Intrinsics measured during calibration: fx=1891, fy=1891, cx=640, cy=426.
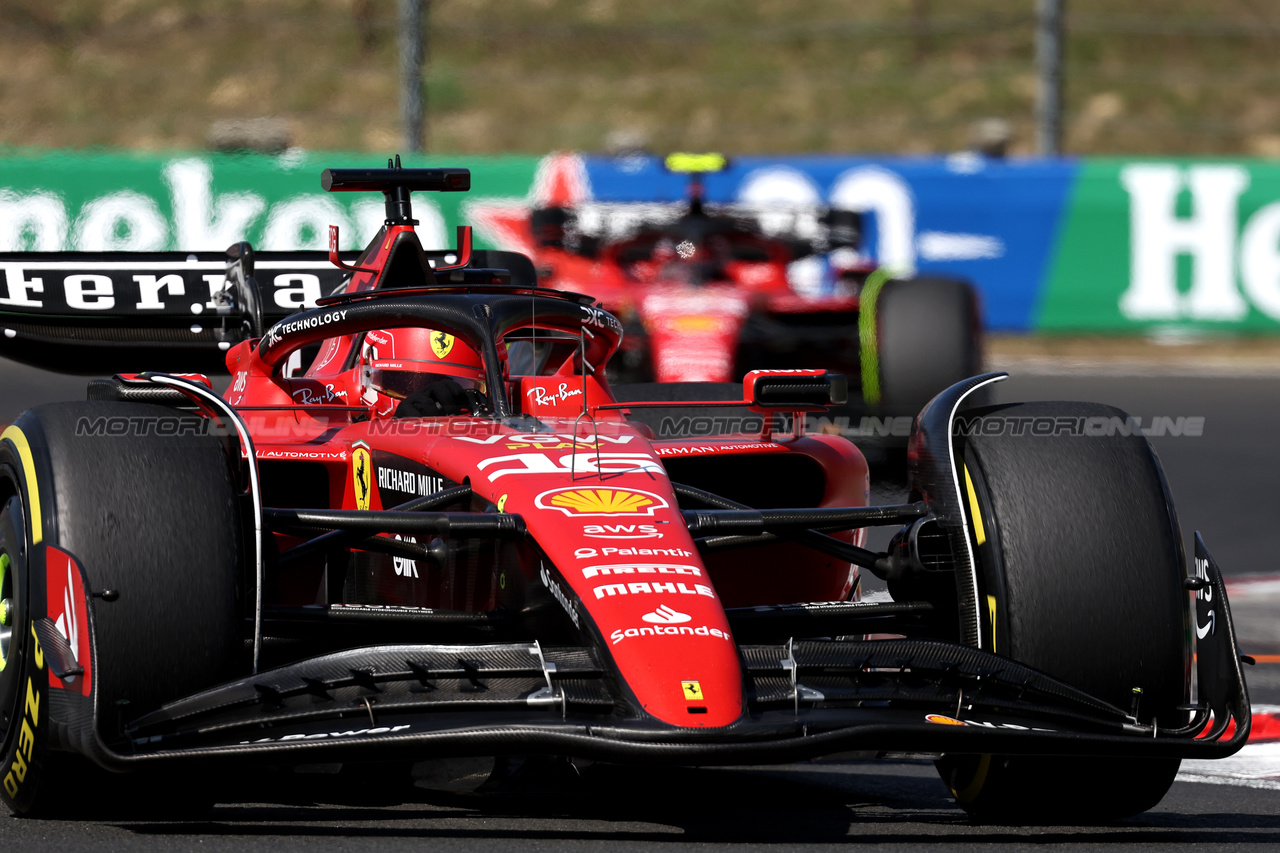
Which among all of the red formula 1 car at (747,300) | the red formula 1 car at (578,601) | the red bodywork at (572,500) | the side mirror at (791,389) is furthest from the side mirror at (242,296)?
the red formula 1 car at (747,300)

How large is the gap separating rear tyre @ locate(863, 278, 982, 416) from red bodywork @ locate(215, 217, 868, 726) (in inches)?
186

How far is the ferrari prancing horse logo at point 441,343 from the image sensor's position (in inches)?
215

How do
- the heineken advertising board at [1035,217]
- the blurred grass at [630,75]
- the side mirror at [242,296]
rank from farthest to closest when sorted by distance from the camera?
the blurred grass at [630,75] < the heineken advertising board at [1035,217] < the side mirror at [242,296]

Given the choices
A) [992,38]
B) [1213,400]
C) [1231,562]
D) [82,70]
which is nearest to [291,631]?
[1231,562]

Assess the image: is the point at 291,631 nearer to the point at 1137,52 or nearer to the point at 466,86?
the point at 466,86

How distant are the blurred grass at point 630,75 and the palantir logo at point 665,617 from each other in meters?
17.7

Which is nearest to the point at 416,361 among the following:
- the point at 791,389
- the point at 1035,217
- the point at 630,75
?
the point at 791,389

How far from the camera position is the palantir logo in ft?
12.4

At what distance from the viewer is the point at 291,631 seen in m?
4.19

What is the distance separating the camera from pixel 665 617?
3.80 m

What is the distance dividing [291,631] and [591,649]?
77 centimetres

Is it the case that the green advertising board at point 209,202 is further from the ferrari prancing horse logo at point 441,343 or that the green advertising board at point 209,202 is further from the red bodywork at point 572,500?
the ferrari prancing horse logo at point 441,343

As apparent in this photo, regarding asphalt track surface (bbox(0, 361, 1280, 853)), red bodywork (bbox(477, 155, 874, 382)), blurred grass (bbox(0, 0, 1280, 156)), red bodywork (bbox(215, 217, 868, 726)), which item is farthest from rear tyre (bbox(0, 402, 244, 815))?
blurred grass (bbox(0, 0, 1280, 156))

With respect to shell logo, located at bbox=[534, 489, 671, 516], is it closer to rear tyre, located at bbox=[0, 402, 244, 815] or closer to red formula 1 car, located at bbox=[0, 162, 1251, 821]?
red formula 1 car, located at bbox=[0, 162, 1251, 821]
